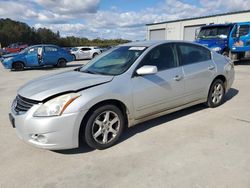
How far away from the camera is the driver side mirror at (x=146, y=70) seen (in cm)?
364

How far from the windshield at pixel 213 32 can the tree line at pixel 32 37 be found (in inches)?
1314

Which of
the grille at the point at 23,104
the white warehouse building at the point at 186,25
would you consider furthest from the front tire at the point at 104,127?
the white warehouse building at the point at 186,25

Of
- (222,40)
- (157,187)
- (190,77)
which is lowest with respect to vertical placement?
(157,187)

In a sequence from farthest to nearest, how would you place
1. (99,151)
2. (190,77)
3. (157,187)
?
1. (190,77)
2. (99,151)
3. (157,187)

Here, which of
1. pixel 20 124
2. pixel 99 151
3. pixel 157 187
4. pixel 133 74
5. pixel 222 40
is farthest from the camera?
pixel 222 40

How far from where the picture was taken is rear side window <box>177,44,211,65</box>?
14.8 ft

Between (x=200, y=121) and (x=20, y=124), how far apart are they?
3.15 meters

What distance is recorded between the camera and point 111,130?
363 centimetres

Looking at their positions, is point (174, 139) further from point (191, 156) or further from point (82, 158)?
point (82, 158)

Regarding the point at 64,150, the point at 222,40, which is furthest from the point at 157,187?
the point at 222,40

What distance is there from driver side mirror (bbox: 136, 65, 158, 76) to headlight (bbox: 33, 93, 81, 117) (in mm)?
1142

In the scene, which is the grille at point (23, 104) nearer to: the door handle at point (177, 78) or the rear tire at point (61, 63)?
the door handle at point (177, 78)

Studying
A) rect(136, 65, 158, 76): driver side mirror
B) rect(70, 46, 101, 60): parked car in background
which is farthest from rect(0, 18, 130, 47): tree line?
rect(136, 65, 158, 76): driver side mirror

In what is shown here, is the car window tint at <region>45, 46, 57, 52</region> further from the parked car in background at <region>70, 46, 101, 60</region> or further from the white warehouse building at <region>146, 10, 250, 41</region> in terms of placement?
the white warehouse building at <region>146, 10, 250, 41</region>
